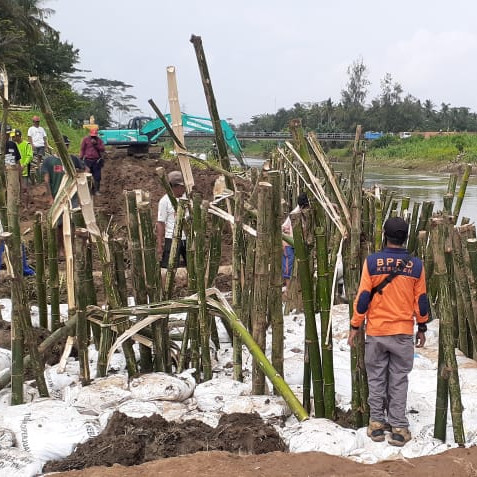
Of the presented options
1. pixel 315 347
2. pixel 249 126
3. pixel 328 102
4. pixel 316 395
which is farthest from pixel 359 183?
pixel 249 126

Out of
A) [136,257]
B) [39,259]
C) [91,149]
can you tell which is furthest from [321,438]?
[91,149]

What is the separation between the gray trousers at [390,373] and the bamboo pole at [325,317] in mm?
182

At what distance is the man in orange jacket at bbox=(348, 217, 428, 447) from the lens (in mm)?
2914

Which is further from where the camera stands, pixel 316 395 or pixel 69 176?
pixel 69 176

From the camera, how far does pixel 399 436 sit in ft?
9.32

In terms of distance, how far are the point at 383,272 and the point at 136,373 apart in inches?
58.4

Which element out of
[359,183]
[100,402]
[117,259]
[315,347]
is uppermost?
[359,183]

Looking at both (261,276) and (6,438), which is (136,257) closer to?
(261,276)

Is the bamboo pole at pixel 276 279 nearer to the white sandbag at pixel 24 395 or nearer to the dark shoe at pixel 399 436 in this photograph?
the dark shoe at pixel 399 436

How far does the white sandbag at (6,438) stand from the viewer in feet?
8.95

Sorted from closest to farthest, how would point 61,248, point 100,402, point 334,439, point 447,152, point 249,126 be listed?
point 334,439 < point 100,402 < point 61,248 < point 447,152 < point 249,126

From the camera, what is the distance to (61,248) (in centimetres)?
695

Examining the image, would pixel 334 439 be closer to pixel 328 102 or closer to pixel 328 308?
pixel 328 308

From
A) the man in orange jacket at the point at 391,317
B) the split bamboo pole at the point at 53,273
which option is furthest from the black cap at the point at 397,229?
the split bamboo pole at the point at 53,273
